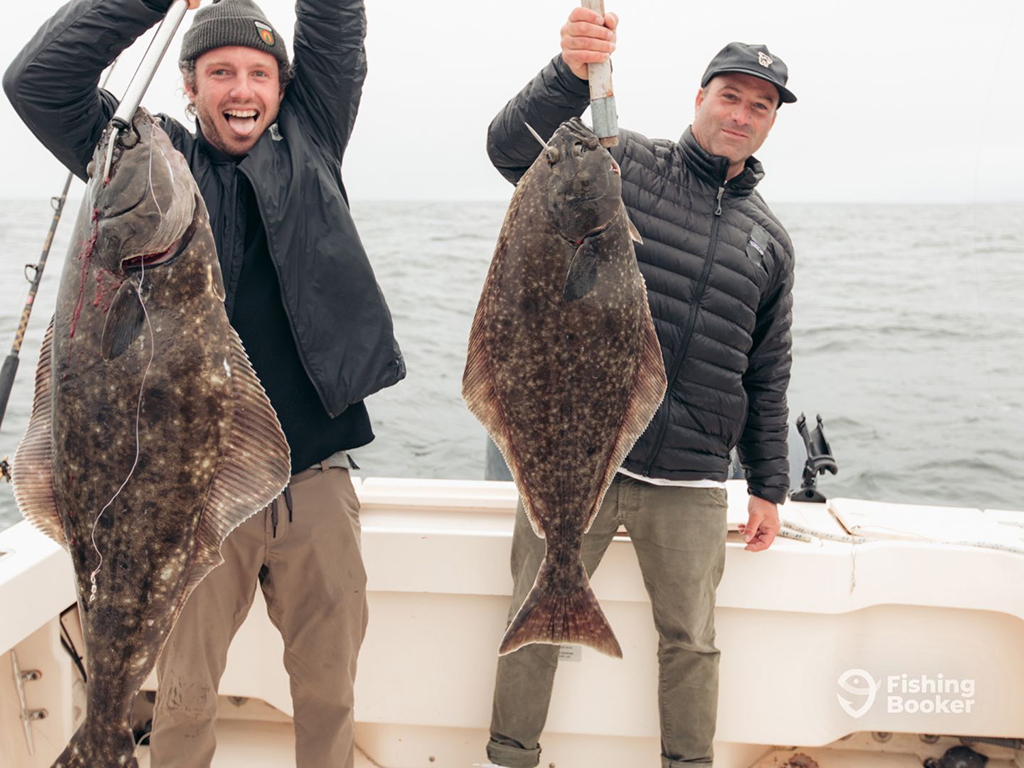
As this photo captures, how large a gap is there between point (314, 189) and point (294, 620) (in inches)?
52.0

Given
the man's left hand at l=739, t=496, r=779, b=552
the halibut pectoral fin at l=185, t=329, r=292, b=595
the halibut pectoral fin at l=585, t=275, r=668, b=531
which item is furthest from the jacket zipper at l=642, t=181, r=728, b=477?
the halibut pectoral fin at l=185, t=329, r=292, b=595

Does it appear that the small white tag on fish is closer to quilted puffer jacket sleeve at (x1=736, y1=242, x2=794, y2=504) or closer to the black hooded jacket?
quilted puffer jacket sleeve at (x1=736, y1=242, x2=794, y2=504)

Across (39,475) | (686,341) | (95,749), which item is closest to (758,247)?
(686,341)

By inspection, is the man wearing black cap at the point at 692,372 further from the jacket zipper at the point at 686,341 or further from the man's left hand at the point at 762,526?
the man's left hand at the point at 762,526

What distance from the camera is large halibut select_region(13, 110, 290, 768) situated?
1.88 metres

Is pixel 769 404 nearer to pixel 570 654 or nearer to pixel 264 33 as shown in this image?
pixel 570 654

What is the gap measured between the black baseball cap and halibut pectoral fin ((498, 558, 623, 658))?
188 cm

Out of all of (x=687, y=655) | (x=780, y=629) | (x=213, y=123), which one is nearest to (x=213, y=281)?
(x=213, y=123)

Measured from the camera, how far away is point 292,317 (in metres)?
2.53

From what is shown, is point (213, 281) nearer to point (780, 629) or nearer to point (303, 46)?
point (303, 46)

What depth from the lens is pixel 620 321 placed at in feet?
7.67

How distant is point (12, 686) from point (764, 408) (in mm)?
2998

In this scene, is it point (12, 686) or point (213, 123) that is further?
point (12, 686)

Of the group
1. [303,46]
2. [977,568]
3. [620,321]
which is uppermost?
[303,46]
